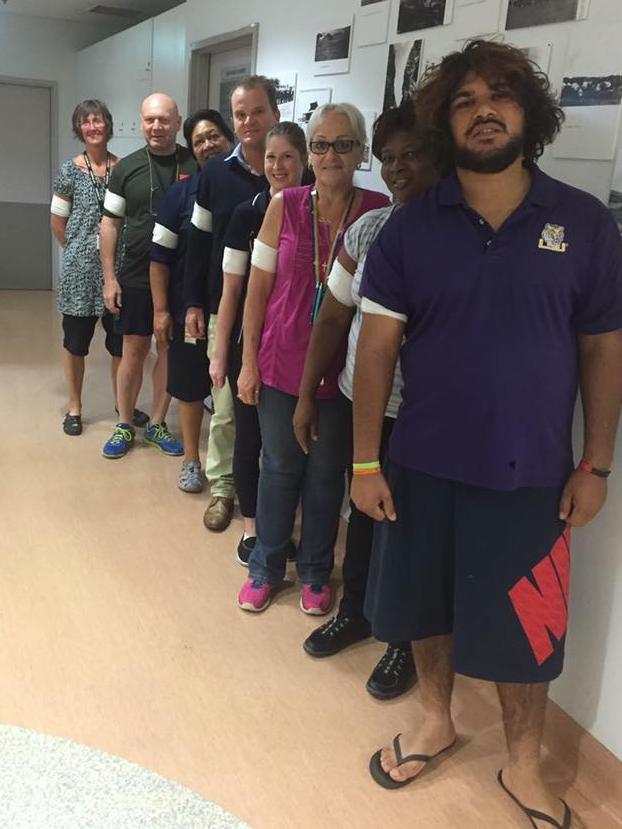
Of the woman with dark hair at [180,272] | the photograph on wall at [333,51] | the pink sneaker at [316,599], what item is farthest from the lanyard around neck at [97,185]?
the pink sneaker at [316,599]

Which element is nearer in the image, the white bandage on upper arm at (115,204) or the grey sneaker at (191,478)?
the grey sneaker at (191,478)

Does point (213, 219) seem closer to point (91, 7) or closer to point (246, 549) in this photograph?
point (246, 549)

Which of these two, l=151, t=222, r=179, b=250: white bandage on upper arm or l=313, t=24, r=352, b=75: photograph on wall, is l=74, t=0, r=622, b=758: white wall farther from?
l=151, t=222, r=179, b=250: white bandage on upper arm

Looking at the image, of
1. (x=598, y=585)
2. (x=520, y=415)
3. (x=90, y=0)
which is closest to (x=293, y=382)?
(x=520, y=415)

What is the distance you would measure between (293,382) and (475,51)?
38.3 inches

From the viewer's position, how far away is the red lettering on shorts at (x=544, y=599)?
4.85 ft

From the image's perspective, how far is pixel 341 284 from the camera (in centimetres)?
176

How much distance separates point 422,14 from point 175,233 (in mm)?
1195

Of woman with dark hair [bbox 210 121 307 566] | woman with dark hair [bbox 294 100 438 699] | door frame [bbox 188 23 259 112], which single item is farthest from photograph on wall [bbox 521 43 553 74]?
door frame [bbox 188 23 259 112]

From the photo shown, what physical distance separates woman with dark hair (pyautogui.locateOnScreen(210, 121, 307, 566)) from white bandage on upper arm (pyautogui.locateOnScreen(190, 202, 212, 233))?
0.30 meters

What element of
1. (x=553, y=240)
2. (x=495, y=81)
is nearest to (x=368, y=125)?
(x=495, y=81)

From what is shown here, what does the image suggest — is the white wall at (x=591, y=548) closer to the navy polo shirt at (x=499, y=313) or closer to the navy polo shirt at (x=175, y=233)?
the navy polo shirt at (x=499, y=313)

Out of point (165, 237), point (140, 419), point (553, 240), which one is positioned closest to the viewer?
point (553, 240)

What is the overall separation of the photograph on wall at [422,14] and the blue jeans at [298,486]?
1203 mm
